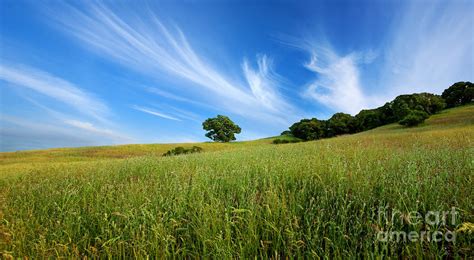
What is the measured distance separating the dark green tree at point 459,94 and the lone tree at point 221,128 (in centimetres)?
6239

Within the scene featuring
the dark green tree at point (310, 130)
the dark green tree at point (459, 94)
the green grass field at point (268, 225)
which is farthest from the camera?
the dark green tree at point (459, 94)

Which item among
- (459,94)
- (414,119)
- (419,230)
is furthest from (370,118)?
(419,230)

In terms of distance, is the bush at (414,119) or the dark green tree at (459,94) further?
the dark green tree at (459,94)

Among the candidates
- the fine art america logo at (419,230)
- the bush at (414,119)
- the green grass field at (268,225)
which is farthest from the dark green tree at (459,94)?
the fine art america logo at (419,230)

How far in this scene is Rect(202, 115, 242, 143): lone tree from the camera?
Result: 69188 millimetres

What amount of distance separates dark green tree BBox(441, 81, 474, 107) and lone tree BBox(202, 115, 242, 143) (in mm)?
62390

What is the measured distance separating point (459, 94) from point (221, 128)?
68.5 metres

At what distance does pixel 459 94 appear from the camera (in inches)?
2506

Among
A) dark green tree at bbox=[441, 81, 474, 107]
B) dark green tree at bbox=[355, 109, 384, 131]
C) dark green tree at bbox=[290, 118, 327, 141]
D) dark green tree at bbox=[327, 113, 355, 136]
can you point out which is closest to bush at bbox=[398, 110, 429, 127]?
dark green tree at bbox=[355, 109, 384, 131]

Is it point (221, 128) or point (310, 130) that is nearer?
point (310, 130)

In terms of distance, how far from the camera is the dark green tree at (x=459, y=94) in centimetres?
6106

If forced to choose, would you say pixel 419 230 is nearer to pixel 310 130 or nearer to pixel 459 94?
pixel 310 130

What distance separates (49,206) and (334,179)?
18.7 feet

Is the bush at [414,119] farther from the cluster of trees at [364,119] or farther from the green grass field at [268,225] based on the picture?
the green grass field at [268,225]
